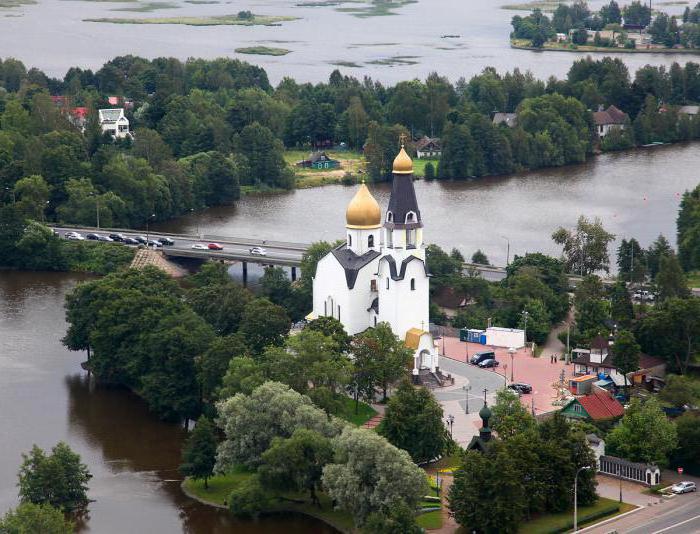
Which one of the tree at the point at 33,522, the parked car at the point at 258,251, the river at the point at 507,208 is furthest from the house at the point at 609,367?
the tree at the point at 33,522

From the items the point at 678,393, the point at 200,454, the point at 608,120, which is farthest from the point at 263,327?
the point at 608,120

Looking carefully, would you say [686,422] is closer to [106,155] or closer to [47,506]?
[47,506]

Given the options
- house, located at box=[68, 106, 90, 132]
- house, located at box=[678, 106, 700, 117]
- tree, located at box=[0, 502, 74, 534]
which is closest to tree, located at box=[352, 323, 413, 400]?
tree, located at box=[0, 502, 74, 534]

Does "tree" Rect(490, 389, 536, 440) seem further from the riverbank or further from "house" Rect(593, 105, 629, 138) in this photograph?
the riverbank

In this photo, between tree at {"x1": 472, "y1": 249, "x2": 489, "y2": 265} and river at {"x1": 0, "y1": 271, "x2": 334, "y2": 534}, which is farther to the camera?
tree at {"x1": 472, "y1": 249, "x2": 489, "y2": 265}

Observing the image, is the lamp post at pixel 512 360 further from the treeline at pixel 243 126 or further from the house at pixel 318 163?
the house at pixel 318 163

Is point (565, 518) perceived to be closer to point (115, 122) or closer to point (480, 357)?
point (480, 357)

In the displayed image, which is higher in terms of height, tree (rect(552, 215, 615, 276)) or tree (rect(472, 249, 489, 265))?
tree (rect(552, 215, 615, 276))
